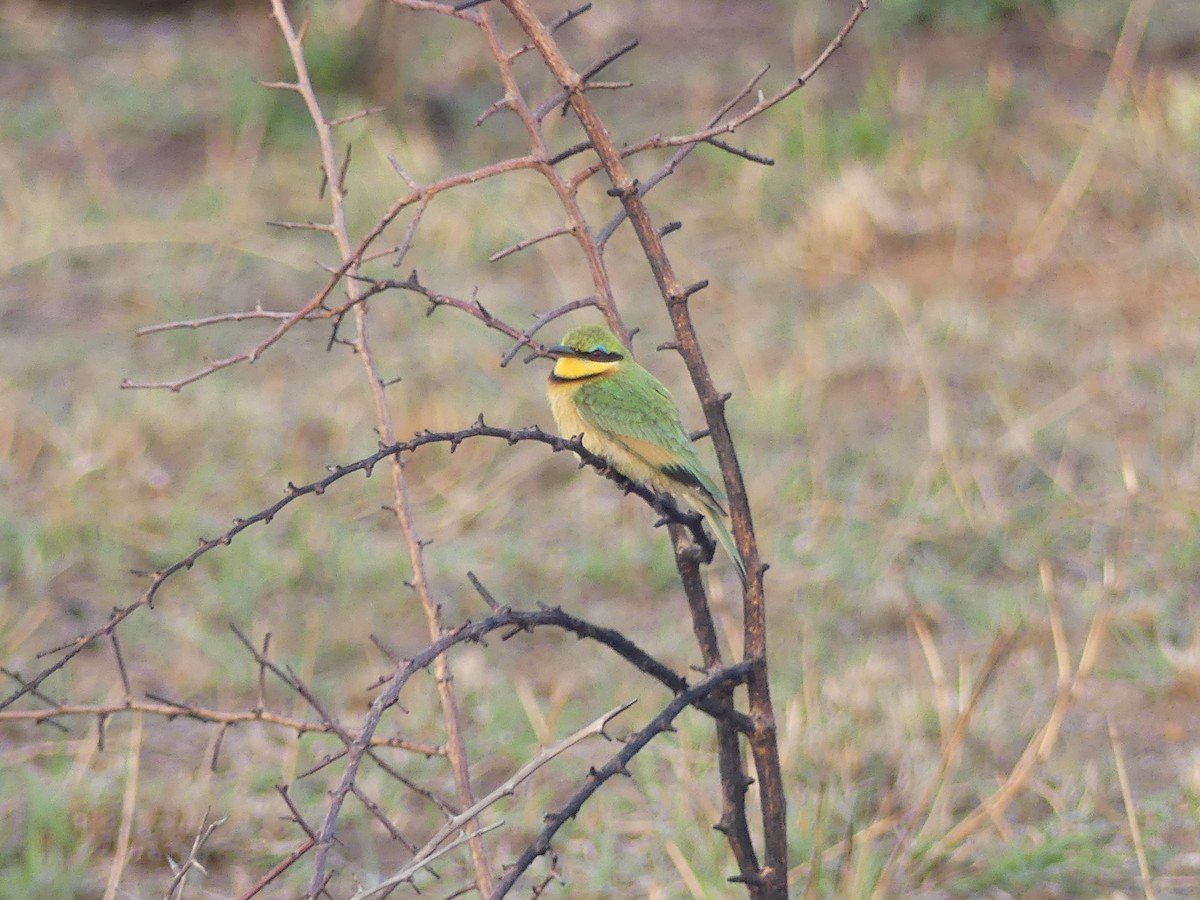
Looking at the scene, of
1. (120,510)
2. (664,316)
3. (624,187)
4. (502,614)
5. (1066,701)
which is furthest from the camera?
(664,316)

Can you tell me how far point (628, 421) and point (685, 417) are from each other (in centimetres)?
179

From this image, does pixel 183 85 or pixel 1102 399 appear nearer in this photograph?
pixel 1102 399

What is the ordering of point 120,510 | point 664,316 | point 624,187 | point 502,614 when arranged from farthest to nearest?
1. point 664,316
2. point 120,510
3. point 624,187
4. point 502,614

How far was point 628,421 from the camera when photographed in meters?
2.84

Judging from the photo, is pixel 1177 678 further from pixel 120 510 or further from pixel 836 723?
Answer: pixel 120 510

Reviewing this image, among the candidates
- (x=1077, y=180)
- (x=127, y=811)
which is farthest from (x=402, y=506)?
(x=1077, y=180)

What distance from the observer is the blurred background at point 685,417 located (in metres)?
2.93

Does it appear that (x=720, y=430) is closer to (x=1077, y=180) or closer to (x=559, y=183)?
(x=559, y=183)

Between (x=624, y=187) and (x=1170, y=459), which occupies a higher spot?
(x=1170, y=459)

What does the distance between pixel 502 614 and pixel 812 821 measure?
1.39 metres

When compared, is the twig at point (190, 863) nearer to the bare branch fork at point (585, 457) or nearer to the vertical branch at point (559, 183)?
the bare branch fork at point (585, 457)

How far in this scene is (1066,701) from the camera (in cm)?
259

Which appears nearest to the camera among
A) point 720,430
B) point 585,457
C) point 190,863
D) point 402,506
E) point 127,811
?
point 190,863

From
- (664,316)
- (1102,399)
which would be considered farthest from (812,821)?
(664,316)
